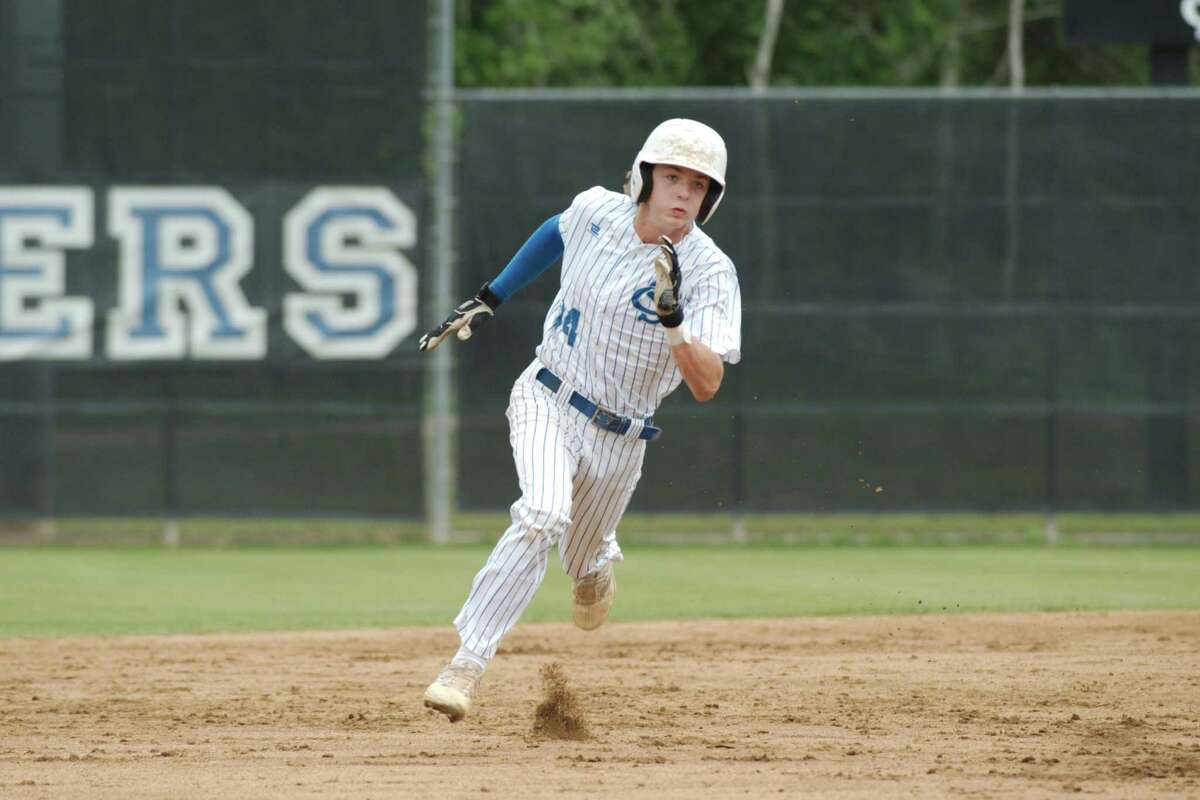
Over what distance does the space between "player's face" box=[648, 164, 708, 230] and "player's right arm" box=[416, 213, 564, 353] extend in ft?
1.86

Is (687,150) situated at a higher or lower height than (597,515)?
higher

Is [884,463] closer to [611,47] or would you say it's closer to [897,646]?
[897,646]

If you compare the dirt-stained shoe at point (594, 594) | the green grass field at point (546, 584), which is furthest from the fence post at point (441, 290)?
the dirt-stained shoe at point (594, 594)

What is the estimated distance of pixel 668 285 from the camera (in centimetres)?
554

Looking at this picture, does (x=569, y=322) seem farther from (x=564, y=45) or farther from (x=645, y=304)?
(x=564, y=45)

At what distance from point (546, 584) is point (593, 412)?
4.99 meters

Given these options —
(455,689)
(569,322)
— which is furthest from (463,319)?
(455,689)

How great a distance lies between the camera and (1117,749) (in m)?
5.68

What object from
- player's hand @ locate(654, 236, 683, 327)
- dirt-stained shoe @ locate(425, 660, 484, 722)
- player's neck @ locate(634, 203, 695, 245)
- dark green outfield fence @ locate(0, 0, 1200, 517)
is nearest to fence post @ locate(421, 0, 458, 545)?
dark green outfield fence @ locate(0, 0, 1200, 517)

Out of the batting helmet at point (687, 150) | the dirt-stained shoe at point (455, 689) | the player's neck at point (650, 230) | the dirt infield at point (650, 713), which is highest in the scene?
the batting helmet at point (687, 150)

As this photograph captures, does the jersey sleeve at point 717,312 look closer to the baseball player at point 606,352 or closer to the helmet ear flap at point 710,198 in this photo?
the baseball player at point 606,352

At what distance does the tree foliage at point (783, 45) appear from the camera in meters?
28.4

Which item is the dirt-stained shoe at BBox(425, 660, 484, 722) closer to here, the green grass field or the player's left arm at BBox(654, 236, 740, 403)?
the player's left arm at BBox(654, 236, 740, 403)

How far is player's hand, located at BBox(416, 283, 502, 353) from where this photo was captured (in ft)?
21.0
